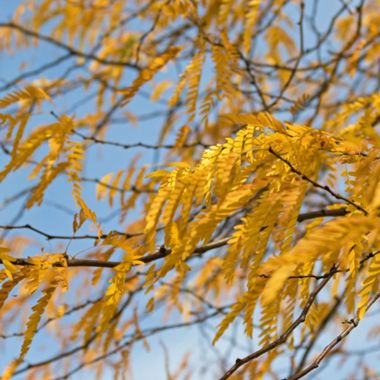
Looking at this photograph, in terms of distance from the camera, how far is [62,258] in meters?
0.89

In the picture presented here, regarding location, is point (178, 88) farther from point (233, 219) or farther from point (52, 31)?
point (52, 31)

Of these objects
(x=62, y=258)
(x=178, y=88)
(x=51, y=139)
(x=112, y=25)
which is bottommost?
(x=62, y=258)

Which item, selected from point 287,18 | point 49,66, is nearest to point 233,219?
point 49,66

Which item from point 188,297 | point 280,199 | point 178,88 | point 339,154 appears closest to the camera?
point 280,199

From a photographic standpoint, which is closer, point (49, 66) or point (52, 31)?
point (49, 66)

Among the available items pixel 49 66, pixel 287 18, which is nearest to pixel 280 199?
pixel 49 66

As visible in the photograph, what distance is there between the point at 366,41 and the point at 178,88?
0.81 metres

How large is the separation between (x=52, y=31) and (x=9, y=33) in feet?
1.14

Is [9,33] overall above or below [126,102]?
above

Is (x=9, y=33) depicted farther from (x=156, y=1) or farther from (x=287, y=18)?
(x=287, y=18)

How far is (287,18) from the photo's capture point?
9.44 feet

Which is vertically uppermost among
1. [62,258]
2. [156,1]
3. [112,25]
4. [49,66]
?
[112,25]

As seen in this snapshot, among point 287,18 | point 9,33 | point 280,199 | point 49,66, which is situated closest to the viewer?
point 280,199

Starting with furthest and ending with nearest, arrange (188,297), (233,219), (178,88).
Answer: (188,297)
(233,219)
(178,88)
